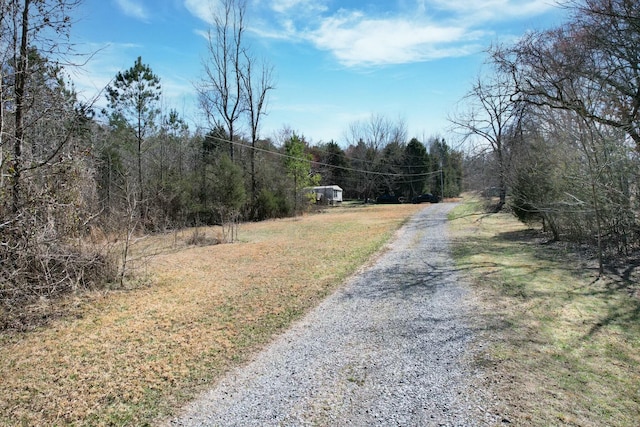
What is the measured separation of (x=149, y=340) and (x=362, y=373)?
256cm

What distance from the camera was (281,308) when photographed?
5.60 meters

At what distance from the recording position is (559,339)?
4191 millimetres

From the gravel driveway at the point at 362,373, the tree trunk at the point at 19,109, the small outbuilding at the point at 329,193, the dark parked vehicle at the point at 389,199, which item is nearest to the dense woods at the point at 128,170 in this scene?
the tree trunk at the point at 19,109


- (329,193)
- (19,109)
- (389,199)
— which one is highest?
(19,109)

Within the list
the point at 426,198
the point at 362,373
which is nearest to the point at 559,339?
the point at 362,373

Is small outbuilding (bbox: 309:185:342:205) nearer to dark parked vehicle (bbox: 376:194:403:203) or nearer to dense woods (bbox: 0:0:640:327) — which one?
dark parked vehicle (bbox: 376:194:403:203)

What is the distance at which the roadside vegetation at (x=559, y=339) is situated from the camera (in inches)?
112

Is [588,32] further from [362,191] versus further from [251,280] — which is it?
[362,191]

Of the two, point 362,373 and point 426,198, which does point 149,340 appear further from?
point 426,198

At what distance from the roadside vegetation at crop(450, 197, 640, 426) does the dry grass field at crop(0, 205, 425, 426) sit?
2516 mm

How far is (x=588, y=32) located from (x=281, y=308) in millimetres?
8357

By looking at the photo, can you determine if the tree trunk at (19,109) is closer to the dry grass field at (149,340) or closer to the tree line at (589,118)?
the dry grass field at (149,340)

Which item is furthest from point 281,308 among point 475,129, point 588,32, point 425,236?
point 475,129

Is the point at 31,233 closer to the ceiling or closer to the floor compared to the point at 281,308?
closer to the ceiling
